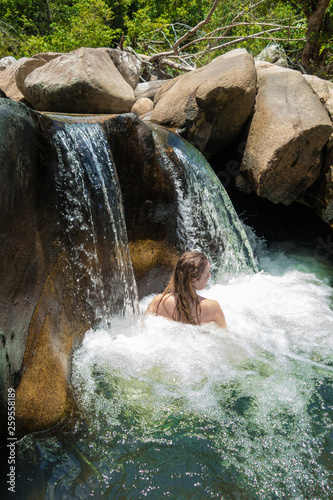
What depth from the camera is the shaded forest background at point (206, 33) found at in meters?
7.77

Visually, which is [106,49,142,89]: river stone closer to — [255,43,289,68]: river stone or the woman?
[255,43,289,68]: river stone

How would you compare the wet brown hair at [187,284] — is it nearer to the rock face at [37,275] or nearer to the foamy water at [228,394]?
the foamy water at [228,394]

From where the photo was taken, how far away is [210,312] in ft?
10.7

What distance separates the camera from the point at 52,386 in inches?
94.4

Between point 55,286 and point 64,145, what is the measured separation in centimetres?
127

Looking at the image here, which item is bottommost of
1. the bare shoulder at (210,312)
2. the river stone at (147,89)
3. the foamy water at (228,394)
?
the foamy water at (228,394)

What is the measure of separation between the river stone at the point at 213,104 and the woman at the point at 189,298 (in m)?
2.97

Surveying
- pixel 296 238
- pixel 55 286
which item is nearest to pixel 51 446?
pixel 55 286

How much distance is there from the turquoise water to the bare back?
7 centimetres

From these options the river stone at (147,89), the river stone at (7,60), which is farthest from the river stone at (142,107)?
the river stone at (7,60)

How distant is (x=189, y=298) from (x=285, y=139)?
2772 millimetres

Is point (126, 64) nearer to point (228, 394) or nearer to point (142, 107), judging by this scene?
point (142, 107)

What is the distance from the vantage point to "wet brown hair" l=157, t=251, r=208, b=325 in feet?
10.3

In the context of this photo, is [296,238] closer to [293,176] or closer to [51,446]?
[293,176]
